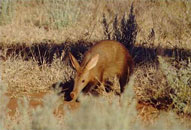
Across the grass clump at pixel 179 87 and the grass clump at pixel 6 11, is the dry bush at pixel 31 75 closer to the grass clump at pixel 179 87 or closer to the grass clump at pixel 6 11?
the grass clump at pixel 179 87

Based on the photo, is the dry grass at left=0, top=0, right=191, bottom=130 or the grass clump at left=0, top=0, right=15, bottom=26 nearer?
the dry grass at left=0, top=0, right=191, bottom=130

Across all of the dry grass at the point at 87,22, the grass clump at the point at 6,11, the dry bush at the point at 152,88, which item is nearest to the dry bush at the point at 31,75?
the dry bush at the point at 152,88

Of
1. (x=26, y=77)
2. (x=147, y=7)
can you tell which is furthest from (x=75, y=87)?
(x=147, y=7)

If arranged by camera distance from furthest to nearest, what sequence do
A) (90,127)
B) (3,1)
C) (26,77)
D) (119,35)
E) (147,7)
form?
(147,7)
(3,1)
(119,35)
(26,77)
(90,127)

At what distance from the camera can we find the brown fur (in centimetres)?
535

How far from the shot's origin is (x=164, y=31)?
26.9 ft

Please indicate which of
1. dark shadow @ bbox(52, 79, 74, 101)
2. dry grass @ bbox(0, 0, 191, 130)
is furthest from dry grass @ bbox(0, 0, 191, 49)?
dark shadow @ bbox(52, 79, 74, 101)

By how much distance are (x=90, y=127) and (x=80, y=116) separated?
0.10 meters

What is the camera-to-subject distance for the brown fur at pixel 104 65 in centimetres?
535

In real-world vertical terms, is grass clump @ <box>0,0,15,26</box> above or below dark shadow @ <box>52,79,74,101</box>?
above

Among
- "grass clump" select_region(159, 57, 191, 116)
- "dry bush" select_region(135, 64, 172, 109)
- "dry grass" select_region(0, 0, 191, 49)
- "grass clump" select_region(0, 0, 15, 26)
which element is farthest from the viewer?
"grass clump" select_region(0, 0, 15, 26)

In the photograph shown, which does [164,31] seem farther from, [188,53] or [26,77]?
[26,77]

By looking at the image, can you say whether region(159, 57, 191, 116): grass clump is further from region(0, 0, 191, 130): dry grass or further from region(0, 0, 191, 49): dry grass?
region(0, 0, 191, 49): dry grass

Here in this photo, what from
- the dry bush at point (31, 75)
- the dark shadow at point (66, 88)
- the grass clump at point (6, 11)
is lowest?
the dark shadow at point (66, 88)
